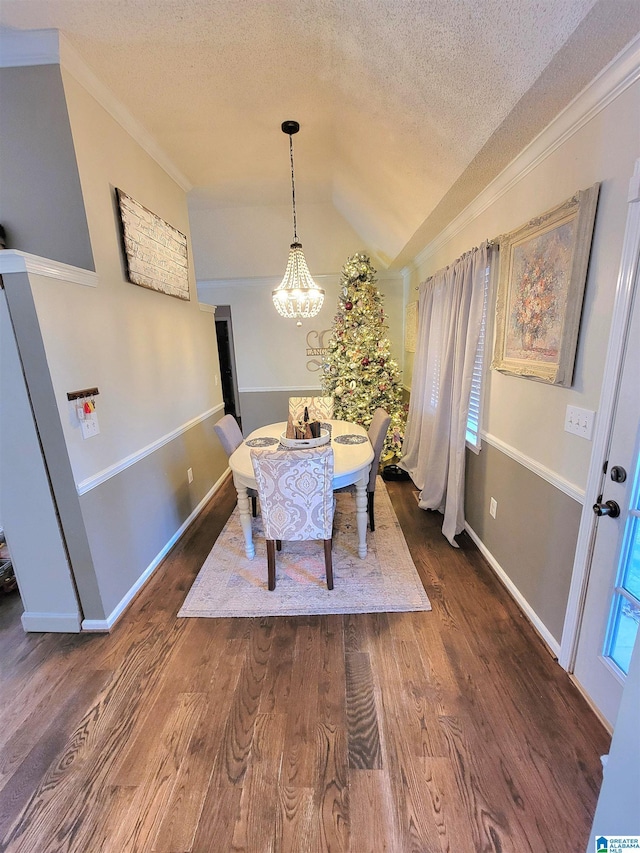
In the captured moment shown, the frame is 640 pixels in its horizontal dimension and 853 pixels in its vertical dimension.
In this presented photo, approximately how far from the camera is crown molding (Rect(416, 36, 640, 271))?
45.5 inches

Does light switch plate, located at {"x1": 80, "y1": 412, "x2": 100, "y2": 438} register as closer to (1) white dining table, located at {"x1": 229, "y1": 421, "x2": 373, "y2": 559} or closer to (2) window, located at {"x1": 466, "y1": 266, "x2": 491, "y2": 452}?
(1) white dining table, located at {"x1": 229, "y1": 421, "x2": 373, "y2": 559}

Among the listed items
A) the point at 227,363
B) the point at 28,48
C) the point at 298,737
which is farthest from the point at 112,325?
the point at 227,363

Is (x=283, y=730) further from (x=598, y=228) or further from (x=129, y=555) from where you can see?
(x=598, y=228)

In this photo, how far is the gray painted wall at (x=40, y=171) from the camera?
5.72 ft

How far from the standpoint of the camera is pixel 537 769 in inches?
50.1

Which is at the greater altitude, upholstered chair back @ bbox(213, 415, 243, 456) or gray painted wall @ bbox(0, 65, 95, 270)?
gray painted wall @ bbox(0, 65, 95, 270)

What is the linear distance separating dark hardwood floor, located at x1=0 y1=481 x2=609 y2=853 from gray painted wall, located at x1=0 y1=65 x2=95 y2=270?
215 centimetres

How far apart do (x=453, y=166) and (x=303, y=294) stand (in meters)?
1.24

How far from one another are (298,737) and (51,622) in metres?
1.52

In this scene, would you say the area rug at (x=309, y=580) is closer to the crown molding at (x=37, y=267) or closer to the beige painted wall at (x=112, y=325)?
the beige painted wall at (x=112, y=325)

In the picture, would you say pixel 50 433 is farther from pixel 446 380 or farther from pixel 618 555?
pixel 446 380

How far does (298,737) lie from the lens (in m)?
1.40

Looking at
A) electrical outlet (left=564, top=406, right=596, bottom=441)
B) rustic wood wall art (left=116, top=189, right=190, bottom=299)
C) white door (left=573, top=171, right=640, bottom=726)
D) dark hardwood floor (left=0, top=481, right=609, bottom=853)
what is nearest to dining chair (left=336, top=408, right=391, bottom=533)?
dark hardwood floor (left=0, top=481, right=609, bottom=853)

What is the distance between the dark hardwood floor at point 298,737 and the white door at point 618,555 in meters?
0.21
